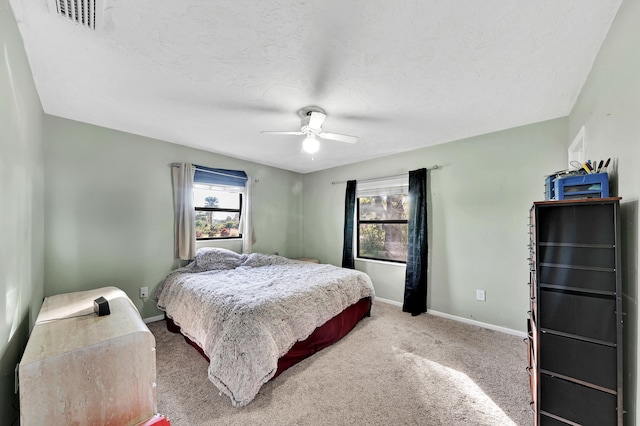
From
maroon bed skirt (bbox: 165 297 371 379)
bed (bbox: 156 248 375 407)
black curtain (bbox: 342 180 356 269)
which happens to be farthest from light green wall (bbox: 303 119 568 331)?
bed (bbox: 156 248 375 407)

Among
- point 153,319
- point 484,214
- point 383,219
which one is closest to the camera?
point 484,214

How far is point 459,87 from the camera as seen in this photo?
190cm

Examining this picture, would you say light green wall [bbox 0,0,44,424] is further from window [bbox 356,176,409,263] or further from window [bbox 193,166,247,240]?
window [bbox 356,176,409,263]

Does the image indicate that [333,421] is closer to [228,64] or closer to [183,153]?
[228,64]

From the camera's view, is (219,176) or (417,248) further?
(219,176)

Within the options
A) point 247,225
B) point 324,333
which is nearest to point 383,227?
point 324,333

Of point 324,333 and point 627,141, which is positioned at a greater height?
point 627,141

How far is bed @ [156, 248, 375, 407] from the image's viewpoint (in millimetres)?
1769

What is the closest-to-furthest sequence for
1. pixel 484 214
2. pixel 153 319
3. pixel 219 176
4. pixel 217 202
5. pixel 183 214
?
pixel 484 214, pixel 153 319, pixel 183 214, pixel 219 176, pixel 217 202

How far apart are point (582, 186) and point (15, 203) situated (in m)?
3.14

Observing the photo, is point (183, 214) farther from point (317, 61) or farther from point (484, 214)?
point (484, 214)

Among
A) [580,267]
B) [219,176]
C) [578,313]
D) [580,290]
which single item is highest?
[219,176]

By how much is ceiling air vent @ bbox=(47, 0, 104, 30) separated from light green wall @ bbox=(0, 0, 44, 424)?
18 centimetres

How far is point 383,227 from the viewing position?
3.99 metres
